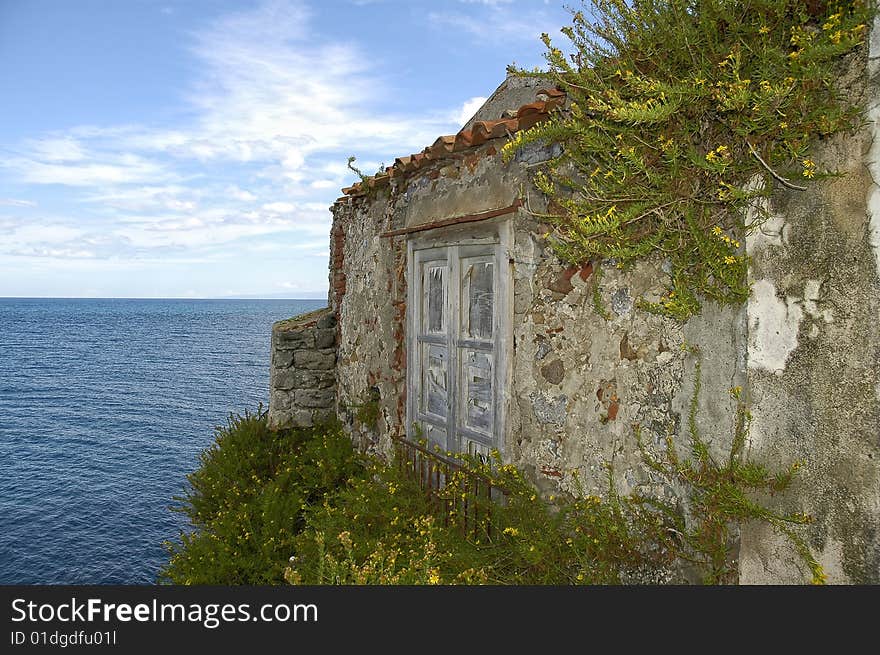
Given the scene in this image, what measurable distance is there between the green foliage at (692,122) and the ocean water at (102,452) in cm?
686

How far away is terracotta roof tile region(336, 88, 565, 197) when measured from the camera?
3416 mm

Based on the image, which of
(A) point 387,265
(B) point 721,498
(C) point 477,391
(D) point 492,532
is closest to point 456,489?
(D) point 492,532

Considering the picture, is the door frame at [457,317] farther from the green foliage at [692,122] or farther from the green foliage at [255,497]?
the green foliage at [255,497]

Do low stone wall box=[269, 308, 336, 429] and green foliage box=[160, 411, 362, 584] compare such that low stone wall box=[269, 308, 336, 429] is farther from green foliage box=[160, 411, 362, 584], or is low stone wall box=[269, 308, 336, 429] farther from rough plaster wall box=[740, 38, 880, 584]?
rough plaster wall box=[740, 38, 880, 584]

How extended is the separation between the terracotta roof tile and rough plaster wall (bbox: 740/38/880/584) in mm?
1316

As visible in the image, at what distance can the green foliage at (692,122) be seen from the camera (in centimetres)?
255

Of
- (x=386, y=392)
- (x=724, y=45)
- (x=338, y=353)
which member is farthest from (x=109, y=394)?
(x=724, y=45)

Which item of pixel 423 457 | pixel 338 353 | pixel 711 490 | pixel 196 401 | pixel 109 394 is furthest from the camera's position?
pixel 109 394

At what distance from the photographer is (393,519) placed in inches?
169

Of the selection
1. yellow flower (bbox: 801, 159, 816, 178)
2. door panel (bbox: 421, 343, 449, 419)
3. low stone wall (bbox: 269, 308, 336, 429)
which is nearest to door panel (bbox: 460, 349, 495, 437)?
door panel (bbox: 421, 343, 449, 419)

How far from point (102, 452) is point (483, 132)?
15.7 metres

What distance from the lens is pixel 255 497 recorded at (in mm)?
6047

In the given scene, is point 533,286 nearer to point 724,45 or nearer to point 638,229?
point 638,229

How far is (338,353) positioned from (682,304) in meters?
4.80
